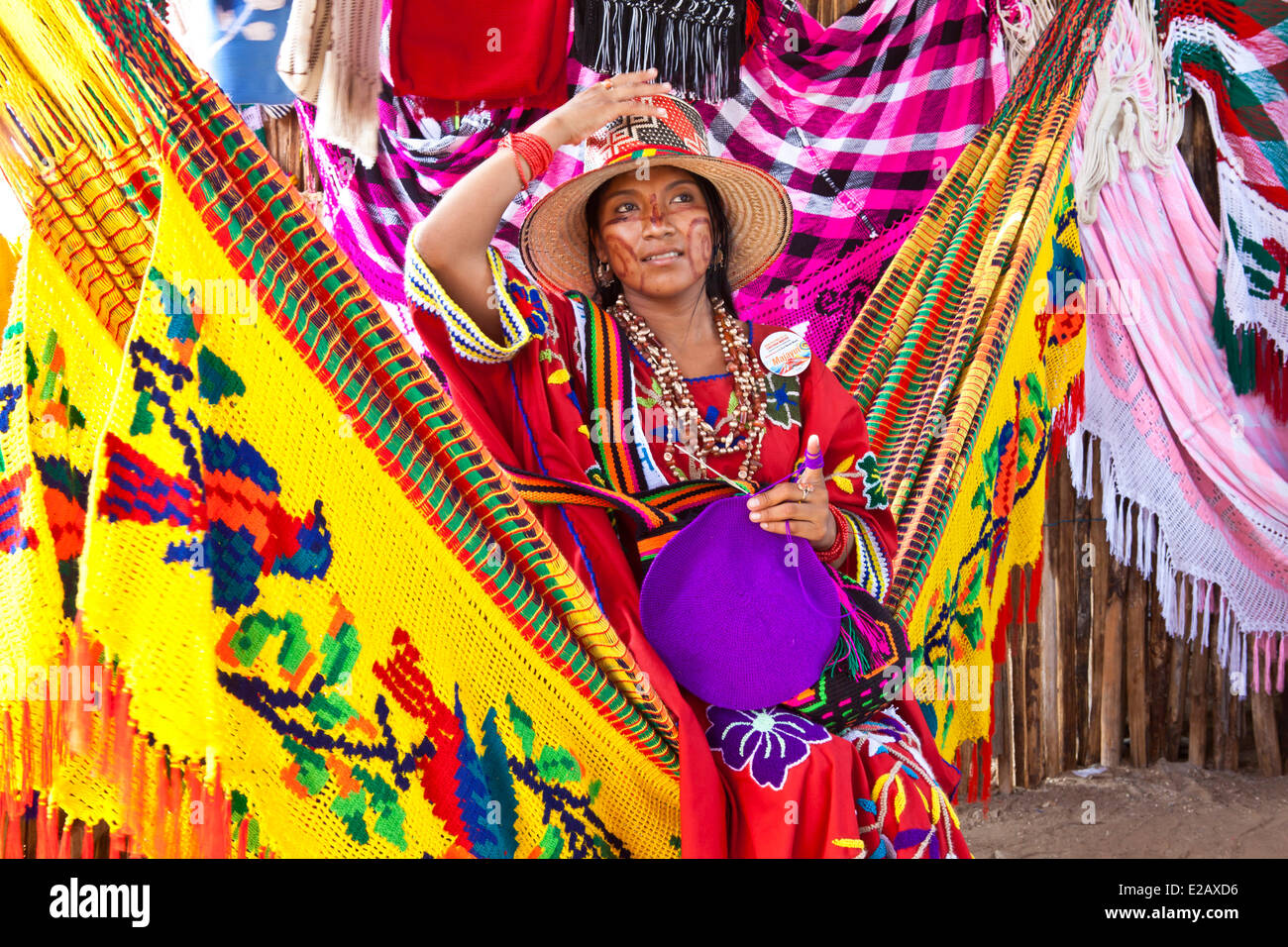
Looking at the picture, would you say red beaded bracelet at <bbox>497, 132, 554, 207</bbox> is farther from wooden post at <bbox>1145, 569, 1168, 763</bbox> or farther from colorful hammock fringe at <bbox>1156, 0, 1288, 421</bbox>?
wooden post at <bbox>1145, 569, 1168, 763</bbox>

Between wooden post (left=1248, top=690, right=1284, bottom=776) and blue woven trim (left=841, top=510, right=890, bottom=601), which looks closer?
blue woven trim (left=841, top=510, right=890, bottom=601)

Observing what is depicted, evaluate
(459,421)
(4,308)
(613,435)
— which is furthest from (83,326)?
(613,435)

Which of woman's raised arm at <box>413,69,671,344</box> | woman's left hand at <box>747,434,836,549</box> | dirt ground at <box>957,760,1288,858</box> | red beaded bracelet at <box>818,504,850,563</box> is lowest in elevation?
dirt ground at <box>957,760,1288,858</box>

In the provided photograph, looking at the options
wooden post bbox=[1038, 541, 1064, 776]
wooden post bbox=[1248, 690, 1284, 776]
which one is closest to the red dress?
wooden post bbox=[1038, 541, 1064, 776]

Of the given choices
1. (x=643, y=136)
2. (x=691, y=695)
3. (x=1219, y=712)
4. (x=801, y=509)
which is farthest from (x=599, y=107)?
(x=1219, y=712)

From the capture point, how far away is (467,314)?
1.32 m

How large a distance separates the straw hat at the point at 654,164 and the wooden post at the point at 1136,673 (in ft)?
6.14

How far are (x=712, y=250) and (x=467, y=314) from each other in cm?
48

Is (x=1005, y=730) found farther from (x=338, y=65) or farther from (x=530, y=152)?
(x=338, y=65)

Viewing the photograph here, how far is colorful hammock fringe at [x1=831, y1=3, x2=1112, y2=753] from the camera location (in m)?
1.98

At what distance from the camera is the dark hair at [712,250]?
1.59m

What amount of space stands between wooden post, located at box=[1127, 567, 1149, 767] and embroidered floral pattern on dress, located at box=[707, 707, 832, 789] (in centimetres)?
199

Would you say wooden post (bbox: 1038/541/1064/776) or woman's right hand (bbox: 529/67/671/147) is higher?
woman's right hand (bbox: 529/67/671/147)
